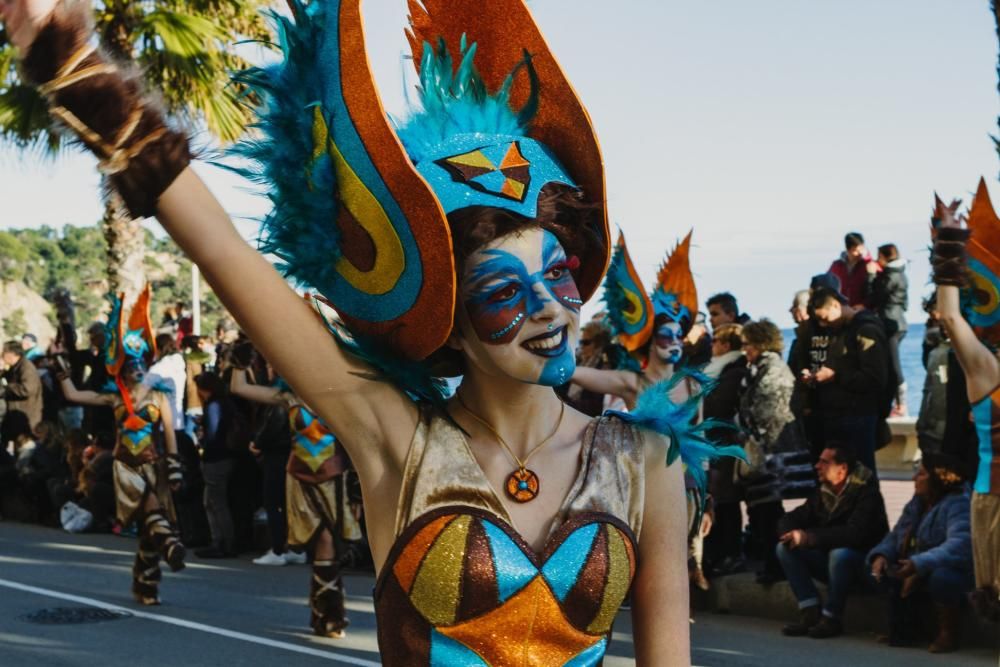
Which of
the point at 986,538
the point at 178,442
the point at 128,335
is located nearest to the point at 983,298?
the point at 986,538

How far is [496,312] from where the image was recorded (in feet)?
7.38

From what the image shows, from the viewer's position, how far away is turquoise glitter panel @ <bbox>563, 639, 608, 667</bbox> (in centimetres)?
222

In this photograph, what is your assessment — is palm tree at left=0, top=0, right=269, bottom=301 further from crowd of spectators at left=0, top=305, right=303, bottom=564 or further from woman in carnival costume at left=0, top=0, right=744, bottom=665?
woman in carnival costume at left=0, top=0, right=744, bottom=665

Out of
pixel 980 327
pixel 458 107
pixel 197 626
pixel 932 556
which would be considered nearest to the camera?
pixel 458 107

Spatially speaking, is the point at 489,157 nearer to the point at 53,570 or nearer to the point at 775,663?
the point at 775,663

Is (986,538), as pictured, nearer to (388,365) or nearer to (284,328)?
(388,365)

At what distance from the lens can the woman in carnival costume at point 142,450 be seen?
358 inches

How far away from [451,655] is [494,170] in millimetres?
812

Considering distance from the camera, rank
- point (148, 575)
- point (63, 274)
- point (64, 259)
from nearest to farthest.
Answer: point (148, 575) < point (63, 274) < point (64, 259)

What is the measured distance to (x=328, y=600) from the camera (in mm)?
7836

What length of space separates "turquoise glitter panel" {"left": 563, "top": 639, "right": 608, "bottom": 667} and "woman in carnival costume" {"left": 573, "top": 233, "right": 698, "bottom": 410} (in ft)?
16.3

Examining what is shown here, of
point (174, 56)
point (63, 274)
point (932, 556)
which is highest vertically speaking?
point (63, 274)

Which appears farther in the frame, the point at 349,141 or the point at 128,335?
the point at 128,335

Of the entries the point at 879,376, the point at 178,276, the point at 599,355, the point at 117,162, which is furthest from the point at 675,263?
the point at 178,276
